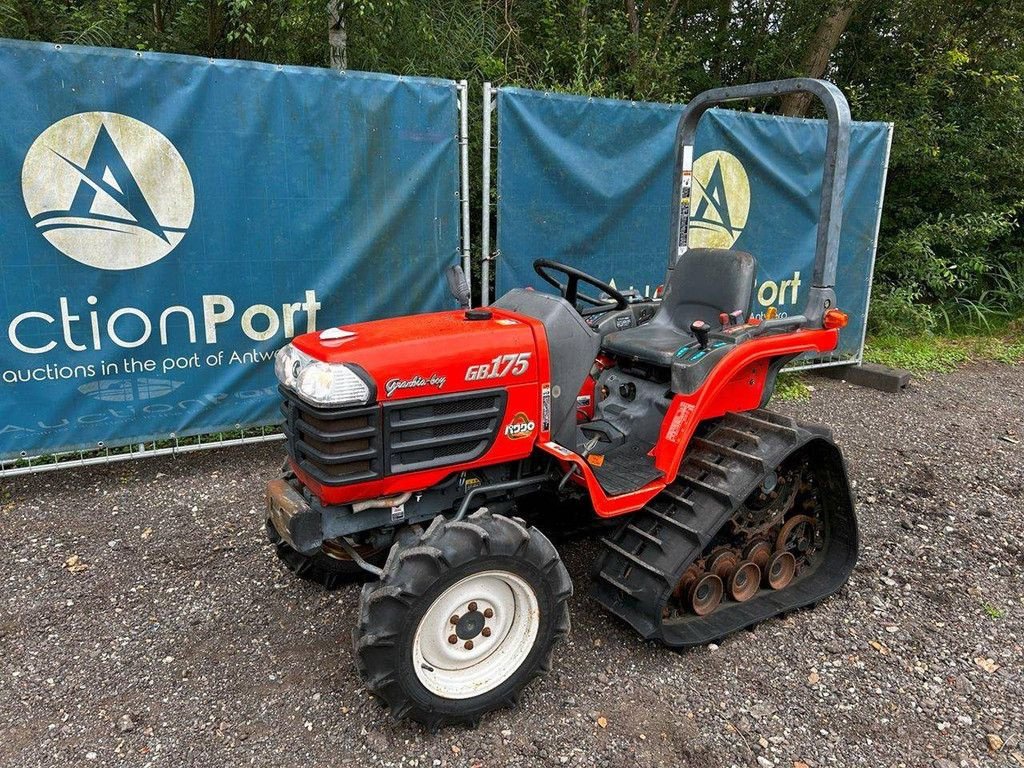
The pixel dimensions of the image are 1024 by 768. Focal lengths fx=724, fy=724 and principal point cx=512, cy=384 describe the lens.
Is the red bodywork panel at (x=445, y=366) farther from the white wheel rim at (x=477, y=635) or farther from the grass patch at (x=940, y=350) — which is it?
the grass patch at (x=940, y=350)

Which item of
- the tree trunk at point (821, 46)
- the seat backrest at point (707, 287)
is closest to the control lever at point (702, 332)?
the seat backrest at point (707, 287)

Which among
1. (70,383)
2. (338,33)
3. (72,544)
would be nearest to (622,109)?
(338,33)

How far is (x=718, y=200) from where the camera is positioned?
5.61 m

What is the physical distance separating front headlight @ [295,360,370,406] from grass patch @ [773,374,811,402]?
4.52 metres

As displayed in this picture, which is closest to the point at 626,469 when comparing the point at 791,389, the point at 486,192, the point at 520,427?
the point at 520,427

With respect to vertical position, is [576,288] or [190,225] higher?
[190,225]

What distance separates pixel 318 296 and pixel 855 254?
4.77 meters

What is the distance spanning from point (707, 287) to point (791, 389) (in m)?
3.34

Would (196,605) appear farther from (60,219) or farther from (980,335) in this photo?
(980,335)

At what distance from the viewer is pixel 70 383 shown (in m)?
3.99

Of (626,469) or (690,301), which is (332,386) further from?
(690,301)

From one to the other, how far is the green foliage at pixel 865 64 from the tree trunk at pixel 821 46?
0.13 metres

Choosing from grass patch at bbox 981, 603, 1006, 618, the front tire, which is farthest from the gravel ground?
the front tire

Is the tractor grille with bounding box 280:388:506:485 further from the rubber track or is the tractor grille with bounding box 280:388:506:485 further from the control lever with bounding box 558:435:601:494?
the rubber track
